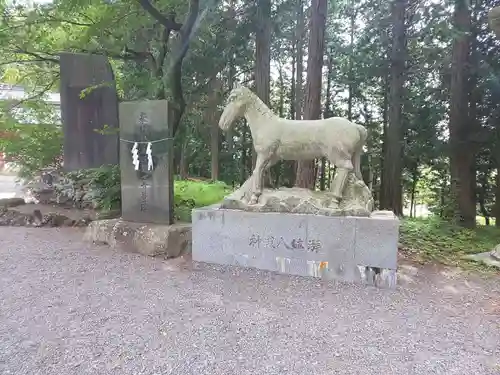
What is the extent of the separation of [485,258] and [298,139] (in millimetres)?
2679

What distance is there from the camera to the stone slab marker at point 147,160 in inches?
173

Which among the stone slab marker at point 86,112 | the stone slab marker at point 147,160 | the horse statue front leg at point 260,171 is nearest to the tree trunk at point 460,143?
the horse statue front leg at point 260,171

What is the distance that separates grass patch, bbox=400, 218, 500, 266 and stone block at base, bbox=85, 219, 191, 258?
284 centimetres

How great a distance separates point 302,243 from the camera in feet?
11.4

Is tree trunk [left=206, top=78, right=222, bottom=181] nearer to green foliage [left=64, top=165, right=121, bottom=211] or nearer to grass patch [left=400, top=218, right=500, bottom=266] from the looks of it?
green foliage [left=64, top=165, right=121, bottom=211]

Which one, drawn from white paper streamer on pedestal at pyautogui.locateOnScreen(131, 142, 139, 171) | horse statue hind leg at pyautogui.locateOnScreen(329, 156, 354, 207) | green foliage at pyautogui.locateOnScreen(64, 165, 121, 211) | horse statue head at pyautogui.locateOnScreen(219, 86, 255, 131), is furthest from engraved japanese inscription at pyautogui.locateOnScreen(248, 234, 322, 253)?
green foliage at pyautogui.locateOnScreen(64, 165, 121, 211)

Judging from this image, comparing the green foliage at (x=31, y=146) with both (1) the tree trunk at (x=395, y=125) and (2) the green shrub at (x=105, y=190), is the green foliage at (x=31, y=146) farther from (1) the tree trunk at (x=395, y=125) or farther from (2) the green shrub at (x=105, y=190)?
(1) the tree trunk at (x=395, y=125)

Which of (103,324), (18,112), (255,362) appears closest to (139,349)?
(103,324)

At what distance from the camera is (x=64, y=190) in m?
6.53

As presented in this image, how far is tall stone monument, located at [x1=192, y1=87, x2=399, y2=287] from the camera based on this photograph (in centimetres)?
329

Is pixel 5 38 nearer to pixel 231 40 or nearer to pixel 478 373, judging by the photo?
pixel 231 40

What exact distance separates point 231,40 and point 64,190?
441 centimetres

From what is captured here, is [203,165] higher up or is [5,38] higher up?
[5,38]

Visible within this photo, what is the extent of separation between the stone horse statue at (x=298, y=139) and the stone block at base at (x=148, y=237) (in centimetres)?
107
